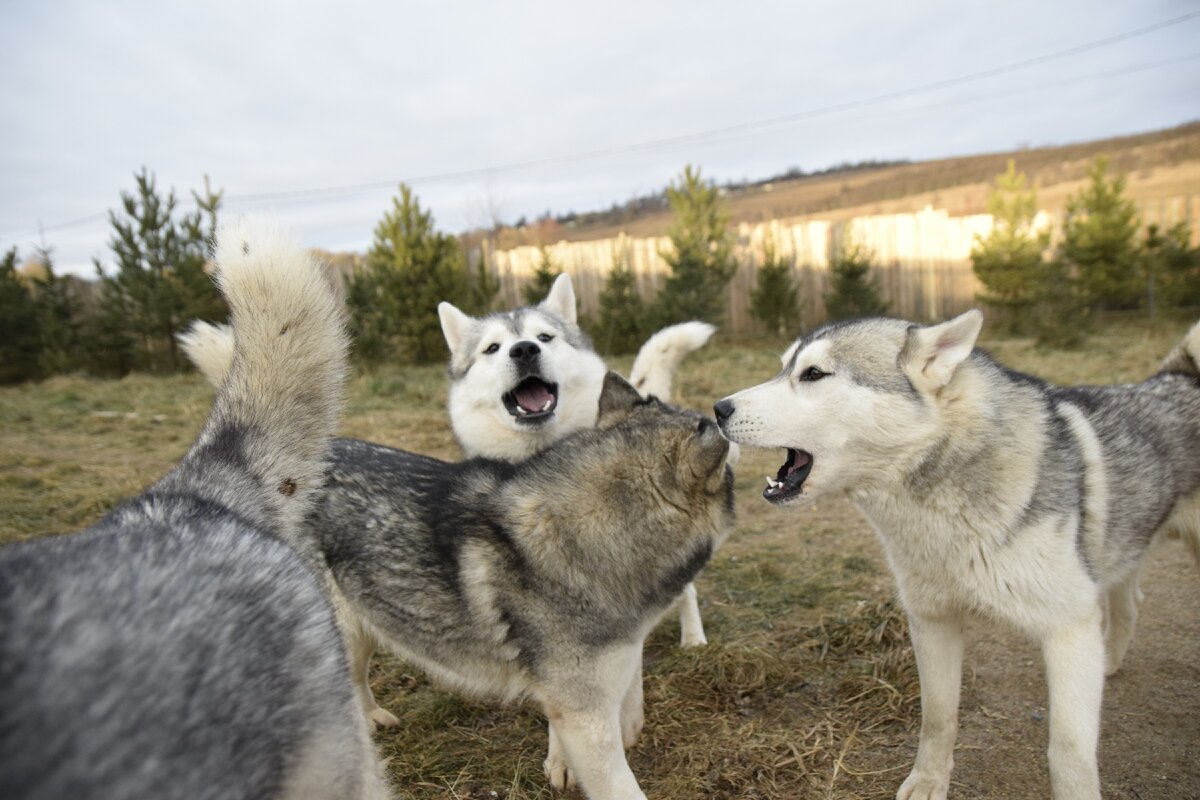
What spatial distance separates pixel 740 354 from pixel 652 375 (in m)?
10.5

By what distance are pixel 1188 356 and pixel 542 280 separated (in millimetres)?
15043

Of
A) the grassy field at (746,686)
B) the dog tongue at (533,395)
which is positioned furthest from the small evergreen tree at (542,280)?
the dog tongue at (533,395)

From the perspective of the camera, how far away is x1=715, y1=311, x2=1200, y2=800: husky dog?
8.23ft

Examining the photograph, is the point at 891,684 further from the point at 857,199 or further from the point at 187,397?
the point at 857,199

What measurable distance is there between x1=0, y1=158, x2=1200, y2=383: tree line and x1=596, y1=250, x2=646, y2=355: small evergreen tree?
30mm

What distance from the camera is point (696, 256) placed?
54.1 feet

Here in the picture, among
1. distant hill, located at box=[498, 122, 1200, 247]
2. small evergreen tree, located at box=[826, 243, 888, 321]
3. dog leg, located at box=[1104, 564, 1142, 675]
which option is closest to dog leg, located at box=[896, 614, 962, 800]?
dog leg, located at box=[1104, 564, 1142, 675]

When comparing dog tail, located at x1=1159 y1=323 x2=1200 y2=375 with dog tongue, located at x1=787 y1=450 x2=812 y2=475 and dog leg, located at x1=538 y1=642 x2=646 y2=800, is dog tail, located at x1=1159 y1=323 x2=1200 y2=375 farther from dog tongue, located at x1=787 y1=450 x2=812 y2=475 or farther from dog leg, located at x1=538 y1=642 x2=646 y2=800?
dog leg, located at x1=538 y1=642 x2=646 y2=800

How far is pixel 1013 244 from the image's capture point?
15344 mm

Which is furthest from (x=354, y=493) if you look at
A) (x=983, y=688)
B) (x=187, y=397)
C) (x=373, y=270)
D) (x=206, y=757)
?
(x=373, y=270)

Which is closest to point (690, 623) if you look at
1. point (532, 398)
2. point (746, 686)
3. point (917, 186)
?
point (746, 686)

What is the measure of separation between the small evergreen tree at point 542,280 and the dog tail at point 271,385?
15070 mm

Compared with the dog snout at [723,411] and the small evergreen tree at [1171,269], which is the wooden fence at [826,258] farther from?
the dog snout at [723,411]

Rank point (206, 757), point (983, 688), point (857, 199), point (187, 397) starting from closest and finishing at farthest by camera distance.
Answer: point (206, 757) → point (983, 688) → point (187, 397) → point (857, 199)
